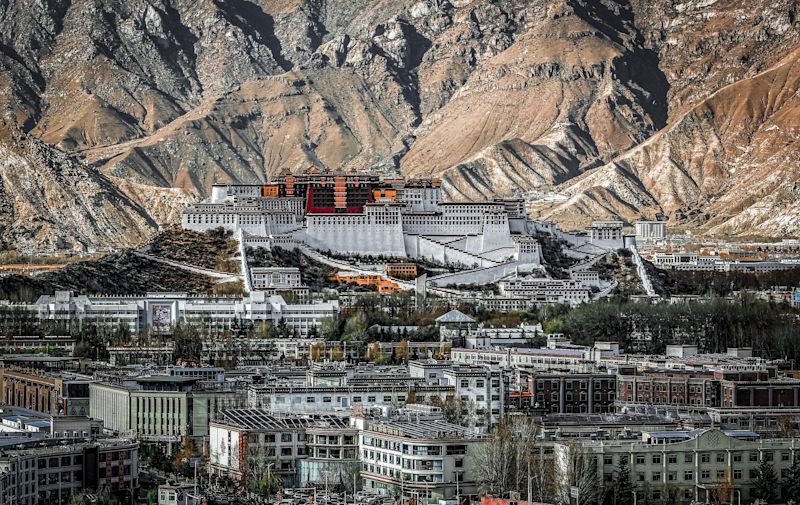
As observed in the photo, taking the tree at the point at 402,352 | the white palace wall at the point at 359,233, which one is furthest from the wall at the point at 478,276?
the tree at the point at 402,352

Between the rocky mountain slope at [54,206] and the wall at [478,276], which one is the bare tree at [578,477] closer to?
the wall at [478,276]

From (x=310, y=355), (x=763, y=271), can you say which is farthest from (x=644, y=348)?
(x=763, y=271)

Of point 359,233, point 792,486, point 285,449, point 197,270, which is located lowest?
point 792,486

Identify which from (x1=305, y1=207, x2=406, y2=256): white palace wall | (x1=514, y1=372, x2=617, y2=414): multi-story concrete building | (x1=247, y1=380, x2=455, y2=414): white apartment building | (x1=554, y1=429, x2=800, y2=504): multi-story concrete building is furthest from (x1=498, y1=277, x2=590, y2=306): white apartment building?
(x1=554, y1=429, x2=800, y2=504): multi-story concrete building

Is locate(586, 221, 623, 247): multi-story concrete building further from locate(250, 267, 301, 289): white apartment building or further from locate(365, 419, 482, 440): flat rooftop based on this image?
locate(365, 419, 482, 440): flat rooftop

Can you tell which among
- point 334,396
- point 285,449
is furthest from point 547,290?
point 285,449

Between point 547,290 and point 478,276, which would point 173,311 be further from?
point 478,276

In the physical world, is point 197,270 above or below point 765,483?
above
